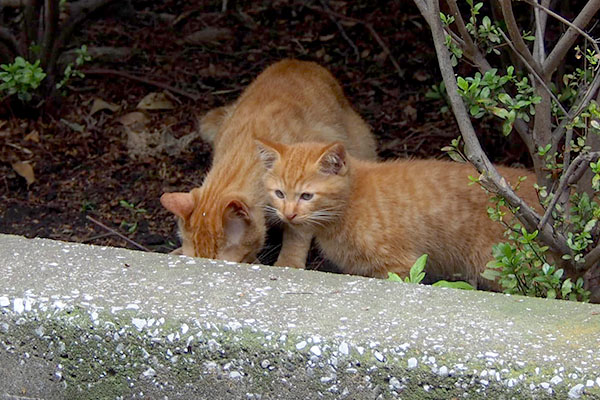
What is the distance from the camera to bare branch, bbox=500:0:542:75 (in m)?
2.80

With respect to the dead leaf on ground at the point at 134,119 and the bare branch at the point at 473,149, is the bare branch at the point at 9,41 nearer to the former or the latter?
the dead leaf on ground at the point at 134,119

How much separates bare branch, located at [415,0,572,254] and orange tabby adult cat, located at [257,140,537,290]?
96cm

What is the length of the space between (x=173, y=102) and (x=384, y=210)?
2788 mm

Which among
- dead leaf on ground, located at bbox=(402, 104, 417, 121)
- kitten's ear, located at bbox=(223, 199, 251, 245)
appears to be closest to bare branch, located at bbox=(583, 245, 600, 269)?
kitten's ear, located at bbox=(223, 199, 251, 245)

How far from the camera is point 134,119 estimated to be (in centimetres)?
625

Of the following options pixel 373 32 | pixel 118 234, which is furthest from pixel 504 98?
pixel 373 32

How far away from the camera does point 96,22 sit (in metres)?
7.91

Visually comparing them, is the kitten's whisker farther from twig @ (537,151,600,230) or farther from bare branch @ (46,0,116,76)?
bare branch @ (46,0,116,76)

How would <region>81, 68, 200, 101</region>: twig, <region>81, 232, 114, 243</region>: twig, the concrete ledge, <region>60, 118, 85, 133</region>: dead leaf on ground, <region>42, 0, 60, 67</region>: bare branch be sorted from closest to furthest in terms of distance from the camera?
the concrete ledge, <region>81, 232, 114, 243</region>: twig, <region>42, 0, 60, 67</region>: bare branch, <region>60, 118, 85, 133</region>: dead leaf on ground, <region>81, 68, 200, 101</region>: twig

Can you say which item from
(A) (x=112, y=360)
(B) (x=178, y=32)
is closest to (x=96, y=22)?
(B) (x=178, y=32)

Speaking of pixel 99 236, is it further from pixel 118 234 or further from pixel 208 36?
pixel 208 36

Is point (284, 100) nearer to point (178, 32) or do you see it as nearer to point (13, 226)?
point (13, 226)

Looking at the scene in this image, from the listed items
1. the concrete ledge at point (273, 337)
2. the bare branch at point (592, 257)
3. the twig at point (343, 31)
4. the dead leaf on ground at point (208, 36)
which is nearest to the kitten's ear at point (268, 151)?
the concrete ledge at point (273, 337)

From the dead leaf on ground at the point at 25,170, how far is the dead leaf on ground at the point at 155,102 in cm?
106
